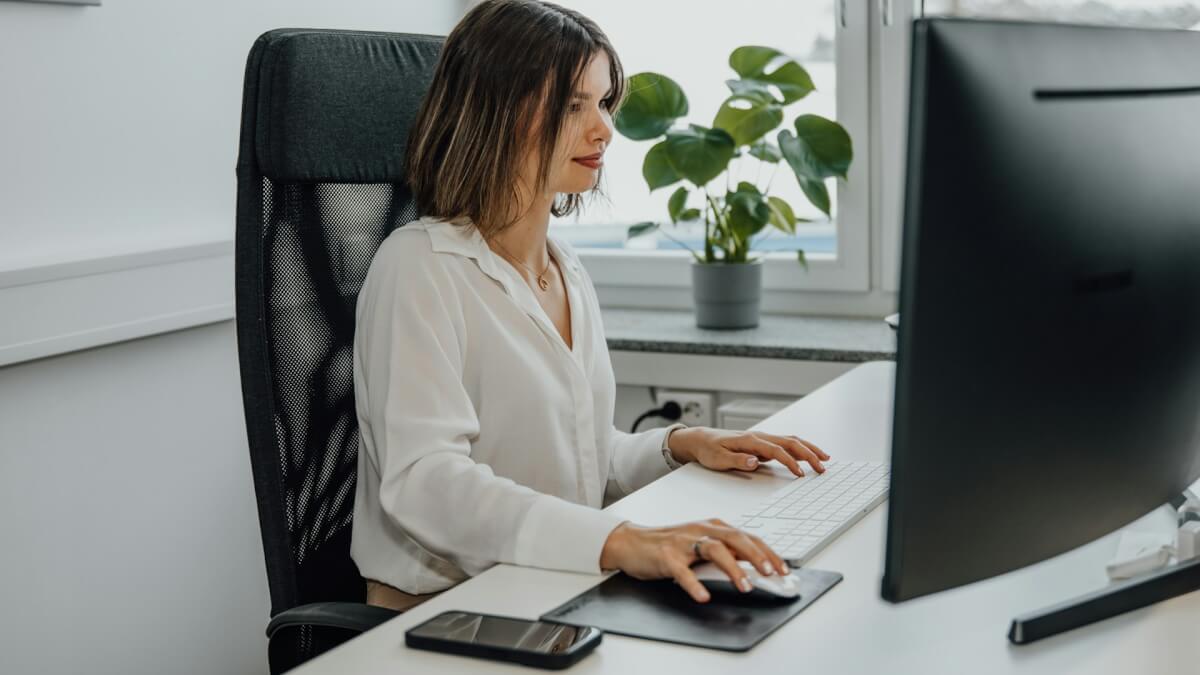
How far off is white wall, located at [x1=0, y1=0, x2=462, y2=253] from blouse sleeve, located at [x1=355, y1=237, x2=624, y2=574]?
0.69 meters

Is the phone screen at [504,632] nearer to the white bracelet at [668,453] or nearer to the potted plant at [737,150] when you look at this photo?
the white bracelet at [668,453]

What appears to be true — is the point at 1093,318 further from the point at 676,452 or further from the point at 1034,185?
the point at 676,452

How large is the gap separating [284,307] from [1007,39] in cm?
77

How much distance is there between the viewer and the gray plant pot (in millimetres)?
2256

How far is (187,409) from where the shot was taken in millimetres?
1951

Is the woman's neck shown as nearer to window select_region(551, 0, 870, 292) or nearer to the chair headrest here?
the chair headrest

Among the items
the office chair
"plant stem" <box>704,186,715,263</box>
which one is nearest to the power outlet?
"plant stem" <box>704,186,715,263</box>

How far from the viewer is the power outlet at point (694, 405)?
2277 millimetres

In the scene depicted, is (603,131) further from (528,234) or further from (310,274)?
(310,274)

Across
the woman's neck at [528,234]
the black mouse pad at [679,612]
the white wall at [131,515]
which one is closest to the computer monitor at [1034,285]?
the black mouse pad at [679,612]

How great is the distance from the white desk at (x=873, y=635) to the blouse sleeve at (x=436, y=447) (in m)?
0.03

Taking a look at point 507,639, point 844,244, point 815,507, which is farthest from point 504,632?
point 844,244

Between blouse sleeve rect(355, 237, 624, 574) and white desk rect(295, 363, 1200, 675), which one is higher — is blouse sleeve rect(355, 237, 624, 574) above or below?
above

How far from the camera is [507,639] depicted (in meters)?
0.86
